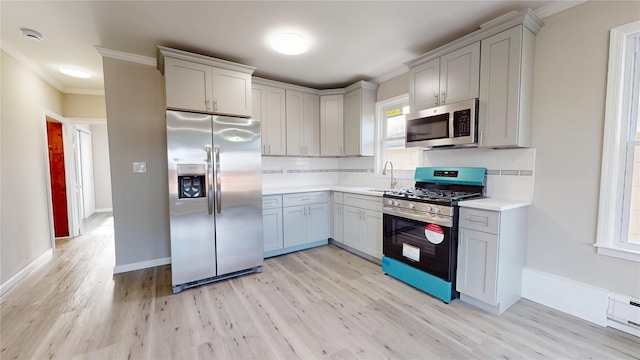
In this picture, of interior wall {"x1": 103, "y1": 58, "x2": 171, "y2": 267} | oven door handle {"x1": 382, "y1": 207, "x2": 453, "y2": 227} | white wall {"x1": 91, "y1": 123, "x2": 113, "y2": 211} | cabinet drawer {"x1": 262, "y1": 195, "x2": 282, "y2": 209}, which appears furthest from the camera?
white wall {"x1": 91, "y1": 123, "x2": 113, "y2": 211}

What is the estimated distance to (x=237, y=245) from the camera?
9.45 feet

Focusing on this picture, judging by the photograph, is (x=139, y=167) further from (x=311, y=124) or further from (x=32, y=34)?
(x=311, y=124)

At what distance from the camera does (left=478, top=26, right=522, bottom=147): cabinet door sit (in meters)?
2.14

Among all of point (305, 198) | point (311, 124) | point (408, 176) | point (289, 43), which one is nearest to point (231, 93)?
point (289, 43)

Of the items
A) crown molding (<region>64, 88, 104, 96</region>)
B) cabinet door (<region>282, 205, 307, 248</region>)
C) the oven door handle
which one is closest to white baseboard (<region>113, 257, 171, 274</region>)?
cabinet door (<region>282, 205, 307, 248</region>)

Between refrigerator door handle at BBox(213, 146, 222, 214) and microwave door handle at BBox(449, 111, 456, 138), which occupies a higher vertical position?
microwave door handle at BBox(449, 111, 456, 138)

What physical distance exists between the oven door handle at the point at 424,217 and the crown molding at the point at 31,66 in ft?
14.3

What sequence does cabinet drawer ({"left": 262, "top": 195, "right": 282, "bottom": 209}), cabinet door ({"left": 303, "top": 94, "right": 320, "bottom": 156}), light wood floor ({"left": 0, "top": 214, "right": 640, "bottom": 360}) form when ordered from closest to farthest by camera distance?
light wood floor ({"left": 0, "top": 214, "right": 640, "bottom": 360}), cabinet drawer ({"left": 262, "top": 195, "right": 282, "bottom": 209}), cabinet door ({"left": 303, "top": 94, "right": 320, "bottom": 156})

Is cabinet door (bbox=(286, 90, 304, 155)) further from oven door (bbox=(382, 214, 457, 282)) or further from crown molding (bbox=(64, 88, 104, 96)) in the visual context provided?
crown molding (bbox=(64, 88, 104, 96))

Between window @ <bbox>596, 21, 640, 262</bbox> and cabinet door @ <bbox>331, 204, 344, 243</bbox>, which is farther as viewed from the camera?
cabinet door @ <bbox>331, 204, 344, 243</bbox>

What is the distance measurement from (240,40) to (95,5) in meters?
1.12

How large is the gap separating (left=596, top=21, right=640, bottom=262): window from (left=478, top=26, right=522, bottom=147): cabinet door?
1.85ft

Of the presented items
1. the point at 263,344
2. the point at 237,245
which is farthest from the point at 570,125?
the point at 237,245

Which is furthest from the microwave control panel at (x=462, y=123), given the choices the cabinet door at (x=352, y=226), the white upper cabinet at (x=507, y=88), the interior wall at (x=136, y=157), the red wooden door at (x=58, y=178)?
the red wooden door at (x=58, y=178)
